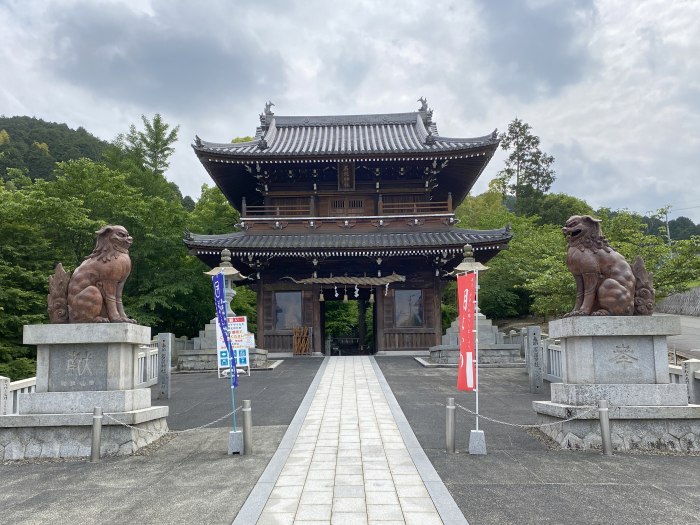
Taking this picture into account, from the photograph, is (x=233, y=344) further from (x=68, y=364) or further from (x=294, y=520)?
(x=294, y=520)

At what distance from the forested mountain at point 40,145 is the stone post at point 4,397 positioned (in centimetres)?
4587

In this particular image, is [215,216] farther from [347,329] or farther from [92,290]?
[92,290]

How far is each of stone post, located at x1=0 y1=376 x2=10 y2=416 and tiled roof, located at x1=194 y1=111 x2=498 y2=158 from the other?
580 inches

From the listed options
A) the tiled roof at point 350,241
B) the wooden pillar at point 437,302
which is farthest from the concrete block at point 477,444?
the wooden pillar at point 437,302

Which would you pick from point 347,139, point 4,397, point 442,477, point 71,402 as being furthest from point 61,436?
point 347,139

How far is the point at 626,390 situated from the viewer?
7.11 m

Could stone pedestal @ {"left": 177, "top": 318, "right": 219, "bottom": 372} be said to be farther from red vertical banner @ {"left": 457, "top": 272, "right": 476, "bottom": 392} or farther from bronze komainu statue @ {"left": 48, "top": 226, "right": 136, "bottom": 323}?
red vertical banner @ {"left": 457, "top": 272, "right": 476, "bottom": 392}

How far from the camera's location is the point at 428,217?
848 inches

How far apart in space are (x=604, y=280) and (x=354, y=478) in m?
5.03

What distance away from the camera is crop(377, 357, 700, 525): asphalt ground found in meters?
4.73

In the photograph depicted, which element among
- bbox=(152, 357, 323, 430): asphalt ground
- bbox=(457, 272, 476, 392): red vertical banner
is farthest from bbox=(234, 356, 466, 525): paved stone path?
bbox=(457, 272, 476, 392): red vertical banner

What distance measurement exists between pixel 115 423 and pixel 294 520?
394cm

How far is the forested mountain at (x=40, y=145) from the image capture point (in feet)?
168

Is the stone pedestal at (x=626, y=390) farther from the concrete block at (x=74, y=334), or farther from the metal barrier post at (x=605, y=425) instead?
the concrete block at (x=74, y=334)
